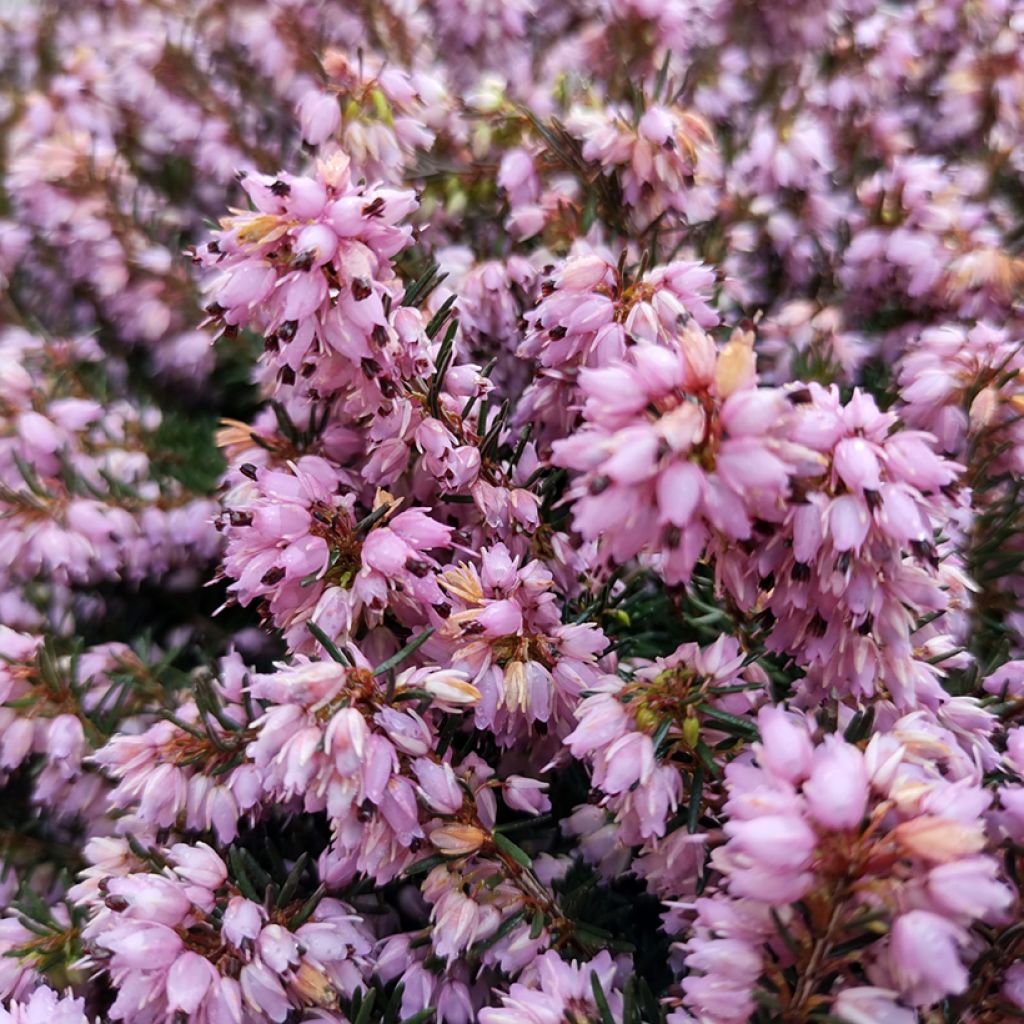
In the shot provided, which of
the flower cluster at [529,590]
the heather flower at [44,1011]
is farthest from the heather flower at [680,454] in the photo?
the heather flower at [44,1011]

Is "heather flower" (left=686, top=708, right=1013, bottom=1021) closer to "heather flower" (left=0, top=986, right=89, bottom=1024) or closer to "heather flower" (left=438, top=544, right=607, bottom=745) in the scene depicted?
"heather flower" (left=438, top=544, right=607, bottom=745)

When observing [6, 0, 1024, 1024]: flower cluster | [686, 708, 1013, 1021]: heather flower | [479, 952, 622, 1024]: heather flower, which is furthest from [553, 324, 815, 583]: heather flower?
[479, 952, 622, 1024]: heather flower

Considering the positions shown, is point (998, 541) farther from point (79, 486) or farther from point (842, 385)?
point (79, 486)

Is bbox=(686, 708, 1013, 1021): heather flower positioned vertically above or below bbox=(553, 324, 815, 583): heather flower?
below

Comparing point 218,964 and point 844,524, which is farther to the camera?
point 218,964

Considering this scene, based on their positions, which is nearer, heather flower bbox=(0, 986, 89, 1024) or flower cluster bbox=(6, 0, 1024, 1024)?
flower cluster bbox=(6, 0, 1024, 1024)

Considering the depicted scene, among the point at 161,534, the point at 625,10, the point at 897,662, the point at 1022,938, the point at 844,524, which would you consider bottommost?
the point at 161,534

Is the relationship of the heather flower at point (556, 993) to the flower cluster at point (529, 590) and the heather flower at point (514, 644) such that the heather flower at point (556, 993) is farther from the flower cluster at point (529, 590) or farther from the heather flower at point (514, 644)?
the heather flower at point (514, 644)

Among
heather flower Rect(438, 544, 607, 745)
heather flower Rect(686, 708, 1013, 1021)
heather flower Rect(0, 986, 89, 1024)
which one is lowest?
heather flower Rect(0, 986, 89, 1024)

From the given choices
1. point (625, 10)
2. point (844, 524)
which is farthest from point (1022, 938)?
point (625, 10)

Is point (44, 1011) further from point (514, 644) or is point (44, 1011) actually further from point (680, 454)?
point (680, 454)

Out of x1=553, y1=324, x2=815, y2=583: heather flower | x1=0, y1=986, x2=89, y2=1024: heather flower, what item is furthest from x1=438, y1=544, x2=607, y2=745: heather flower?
x1=0, y1=986, x2=89, y2=1024: heather flower
